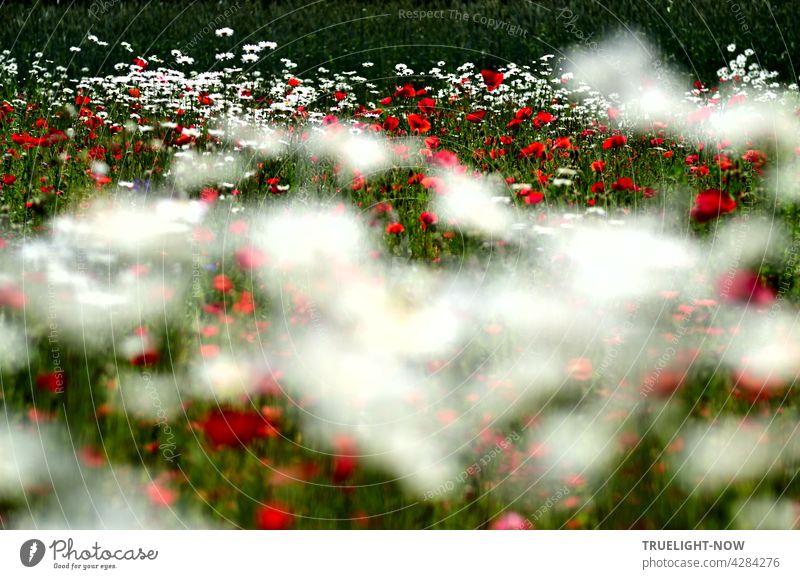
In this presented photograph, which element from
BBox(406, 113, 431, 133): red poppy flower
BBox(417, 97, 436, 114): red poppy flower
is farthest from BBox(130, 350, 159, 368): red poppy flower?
BBox(417, 97, 436, 114): red poppy flower

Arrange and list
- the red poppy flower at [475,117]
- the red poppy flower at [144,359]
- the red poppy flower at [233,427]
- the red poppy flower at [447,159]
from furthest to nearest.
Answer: the red poppy flower at [475,117] < the red poppy flower at [447,159] < the red poppy flower at [144,359] < the red poppy flower at [233,427]

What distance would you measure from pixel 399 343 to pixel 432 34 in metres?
7.55

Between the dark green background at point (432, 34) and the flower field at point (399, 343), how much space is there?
186 inches

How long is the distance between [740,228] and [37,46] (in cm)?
831

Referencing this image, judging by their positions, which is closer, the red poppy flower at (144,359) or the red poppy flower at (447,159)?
the red poppy flower at (144,359)

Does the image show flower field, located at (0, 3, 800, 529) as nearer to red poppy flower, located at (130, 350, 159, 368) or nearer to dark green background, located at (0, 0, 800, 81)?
red poppy flower, located at (130, 350, 159, 368)

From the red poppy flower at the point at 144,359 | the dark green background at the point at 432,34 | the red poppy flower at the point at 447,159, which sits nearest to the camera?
the red poppy flower at the point at 144,359

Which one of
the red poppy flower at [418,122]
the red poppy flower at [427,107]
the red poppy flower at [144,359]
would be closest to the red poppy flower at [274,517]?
the red poppy flower at [144,359]

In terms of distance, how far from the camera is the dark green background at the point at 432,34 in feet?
28.5

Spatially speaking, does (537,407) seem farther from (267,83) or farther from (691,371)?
(267,83)

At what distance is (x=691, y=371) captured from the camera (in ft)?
8.59

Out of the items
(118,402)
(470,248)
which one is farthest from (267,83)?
(118,402)

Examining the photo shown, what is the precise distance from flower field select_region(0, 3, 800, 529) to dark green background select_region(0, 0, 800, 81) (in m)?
4.73

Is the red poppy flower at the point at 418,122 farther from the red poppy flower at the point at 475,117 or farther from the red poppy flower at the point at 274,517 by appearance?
the red poppy flower at the point at 274,517
